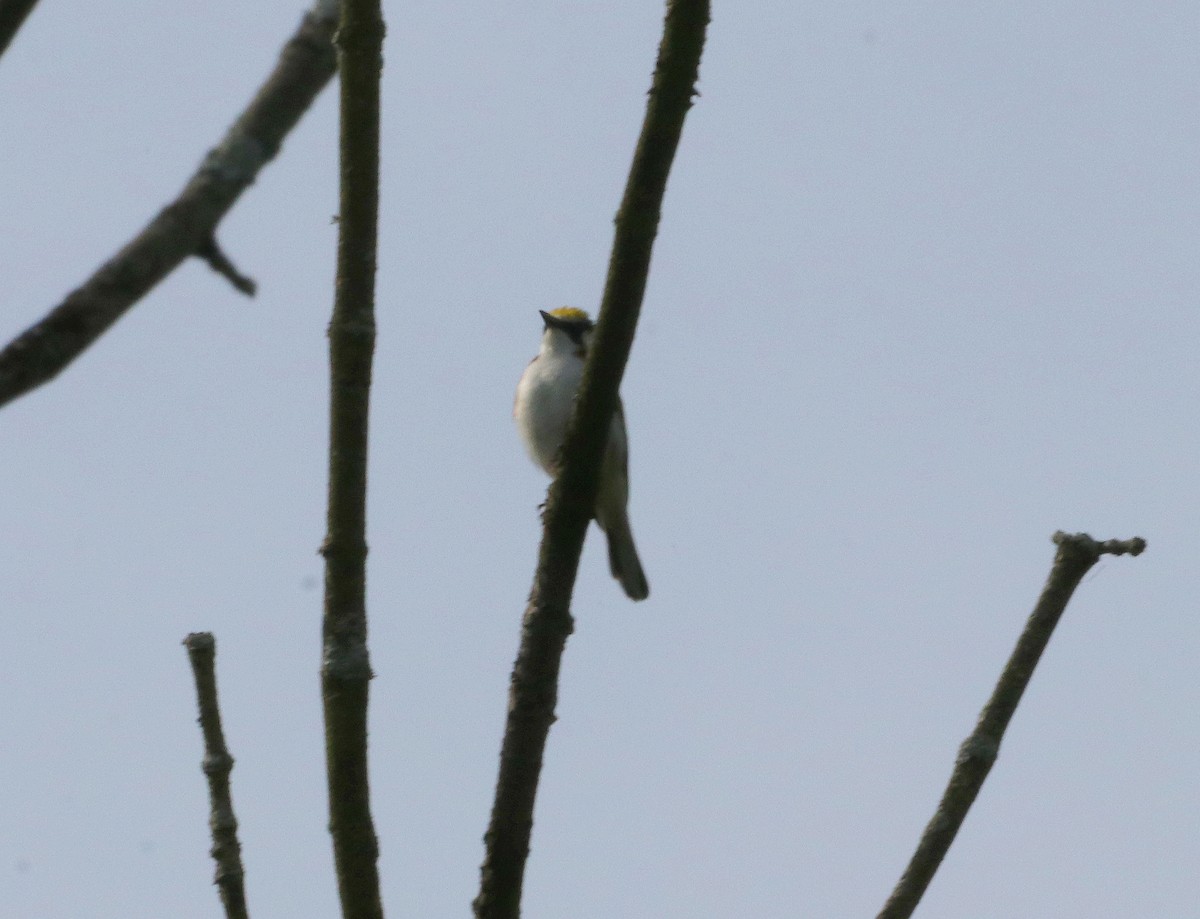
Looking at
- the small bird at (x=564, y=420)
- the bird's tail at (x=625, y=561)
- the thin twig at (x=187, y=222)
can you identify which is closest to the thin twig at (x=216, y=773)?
→ the thin twig at (x=187, y=222)

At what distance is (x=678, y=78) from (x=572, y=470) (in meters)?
0.95

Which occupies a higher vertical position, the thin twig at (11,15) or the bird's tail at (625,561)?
the bird's tail at (625,561)

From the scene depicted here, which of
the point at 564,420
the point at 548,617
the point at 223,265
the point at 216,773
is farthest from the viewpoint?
the point at 564,420

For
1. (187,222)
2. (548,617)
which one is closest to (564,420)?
(548,617)

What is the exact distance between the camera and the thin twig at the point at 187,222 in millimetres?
2021

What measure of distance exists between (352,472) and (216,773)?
88 centimetres

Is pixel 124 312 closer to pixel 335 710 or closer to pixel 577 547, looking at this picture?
pixel 335 710

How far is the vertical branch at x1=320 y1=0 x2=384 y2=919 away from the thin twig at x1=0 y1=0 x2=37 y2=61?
677 millimetres

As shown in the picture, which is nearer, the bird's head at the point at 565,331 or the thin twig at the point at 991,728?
the thin twig at the point at 991,728

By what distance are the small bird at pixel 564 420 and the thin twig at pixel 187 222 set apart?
6.79m

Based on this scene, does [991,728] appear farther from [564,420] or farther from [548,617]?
[564,420]

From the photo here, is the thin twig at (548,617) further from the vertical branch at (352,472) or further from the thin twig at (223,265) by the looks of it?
the thin twig at (223,265)

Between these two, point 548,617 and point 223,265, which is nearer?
point 223,265

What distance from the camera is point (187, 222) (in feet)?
7.37
